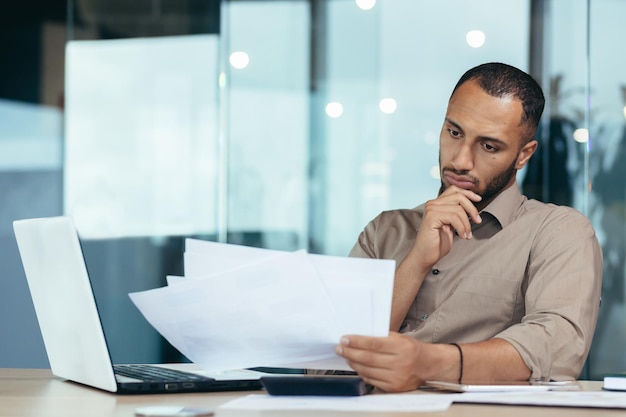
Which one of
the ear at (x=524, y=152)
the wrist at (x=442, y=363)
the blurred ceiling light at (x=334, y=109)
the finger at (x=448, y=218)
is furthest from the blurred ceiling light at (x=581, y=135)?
the wrist at (x=442, y=363)

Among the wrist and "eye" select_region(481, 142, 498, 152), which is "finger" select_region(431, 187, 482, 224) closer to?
"eye" select_region(481, 142, 498, 152)

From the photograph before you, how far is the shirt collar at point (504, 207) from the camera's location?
1945mm

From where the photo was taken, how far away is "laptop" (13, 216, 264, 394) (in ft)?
4.39

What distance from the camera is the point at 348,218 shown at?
4.32 meters

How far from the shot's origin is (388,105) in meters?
4.30

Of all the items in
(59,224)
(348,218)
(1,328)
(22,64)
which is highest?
(22,64)

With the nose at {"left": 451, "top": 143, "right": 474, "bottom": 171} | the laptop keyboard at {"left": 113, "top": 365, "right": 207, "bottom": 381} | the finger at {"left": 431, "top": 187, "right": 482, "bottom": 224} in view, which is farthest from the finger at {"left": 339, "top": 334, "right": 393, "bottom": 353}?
the nose at {"left": 451, "top": 143, "right": 474, "bottom": 171}

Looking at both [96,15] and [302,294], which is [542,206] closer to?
[302,294]

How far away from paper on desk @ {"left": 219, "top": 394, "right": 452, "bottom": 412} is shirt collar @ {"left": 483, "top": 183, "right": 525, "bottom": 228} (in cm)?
67

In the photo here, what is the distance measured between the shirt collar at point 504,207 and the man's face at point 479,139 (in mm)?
23

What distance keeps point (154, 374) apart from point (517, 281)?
30.1 inches

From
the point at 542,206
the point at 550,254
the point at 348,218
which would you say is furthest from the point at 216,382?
the point at 348,218

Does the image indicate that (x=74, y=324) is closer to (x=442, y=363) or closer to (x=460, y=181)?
(x=442, y=363)

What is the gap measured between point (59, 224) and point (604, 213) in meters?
3.21
